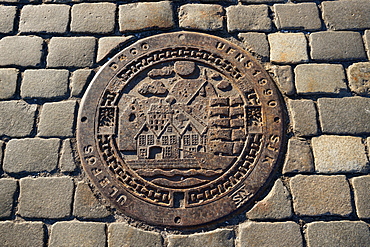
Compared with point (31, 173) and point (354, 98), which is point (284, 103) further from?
point (31, 173)

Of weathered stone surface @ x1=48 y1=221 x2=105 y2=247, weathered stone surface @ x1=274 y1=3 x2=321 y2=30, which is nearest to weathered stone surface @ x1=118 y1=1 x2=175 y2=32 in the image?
weathered stone surface @ x1=274 y1=3 x2=321 y2=30

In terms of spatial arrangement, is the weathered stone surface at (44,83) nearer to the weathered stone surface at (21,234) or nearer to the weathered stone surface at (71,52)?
the weathered stone surface at (71,52)

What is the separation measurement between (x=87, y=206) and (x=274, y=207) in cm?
145

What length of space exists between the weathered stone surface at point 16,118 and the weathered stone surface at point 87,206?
0.75m

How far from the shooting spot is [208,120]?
8.55ft

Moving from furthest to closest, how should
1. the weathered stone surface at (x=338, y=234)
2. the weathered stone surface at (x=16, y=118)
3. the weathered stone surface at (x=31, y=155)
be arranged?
the weathered stone surface at (x=16, y=118)
the weathered stone surface at (x=31, y=155)
the weathered stone surface at (x=338, y=234)

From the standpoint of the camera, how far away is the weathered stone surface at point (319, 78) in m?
2.68

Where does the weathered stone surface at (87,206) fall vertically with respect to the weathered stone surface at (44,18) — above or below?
below

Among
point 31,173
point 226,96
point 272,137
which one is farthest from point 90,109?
point 272,137

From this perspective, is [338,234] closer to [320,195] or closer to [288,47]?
[320,195]

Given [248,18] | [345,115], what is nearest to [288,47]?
[248,18]

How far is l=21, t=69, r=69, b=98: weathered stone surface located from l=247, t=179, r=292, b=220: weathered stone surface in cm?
194

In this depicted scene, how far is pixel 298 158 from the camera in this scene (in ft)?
8.08

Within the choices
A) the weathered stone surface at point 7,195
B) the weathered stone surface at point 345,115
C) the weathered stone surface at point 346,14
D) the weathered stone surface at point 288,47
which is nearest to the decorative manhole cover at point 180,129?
the weathered stone surface at point 288,47
